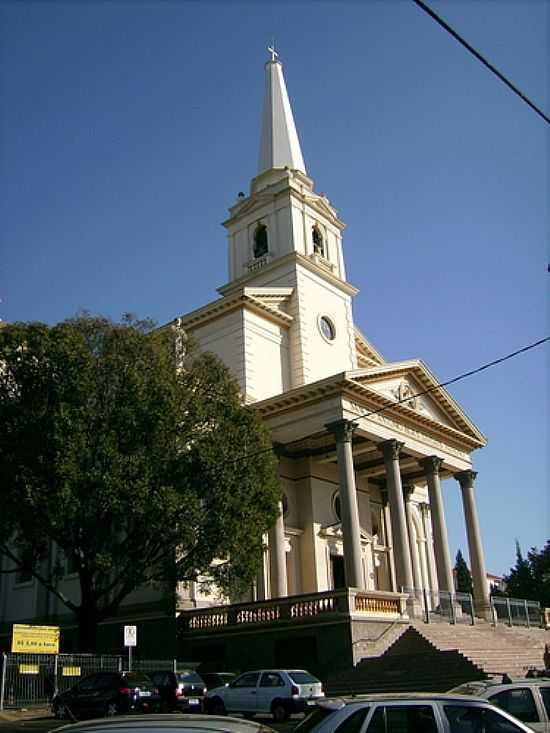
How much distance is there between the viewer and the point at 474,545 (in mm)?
34125

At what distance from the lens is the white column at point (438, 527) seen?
31.7m

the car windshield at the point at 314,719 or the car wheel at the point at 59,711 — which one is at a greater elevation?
the car windshield at the point at 314,719

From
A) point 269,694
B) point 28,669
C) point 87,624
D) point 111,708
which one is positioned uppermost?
point 87,624

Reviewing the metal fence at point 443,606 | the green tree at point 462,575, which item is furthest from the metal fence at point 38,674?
the green tree at point 462,575

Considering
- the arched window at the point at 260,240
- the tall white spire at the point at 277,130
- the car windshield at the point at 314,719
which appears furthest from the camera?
the tall white spire at the point at 277,130

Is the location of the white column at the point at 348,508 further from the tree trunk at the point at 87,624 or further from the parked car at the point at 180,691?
the tree trunk at the point at 87,624

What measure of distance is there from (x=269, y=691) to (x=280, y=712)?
1.75 ft

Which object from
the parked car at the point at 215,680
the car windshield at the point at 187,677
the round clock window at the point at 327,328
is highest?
the round clock window at the point at 327,328

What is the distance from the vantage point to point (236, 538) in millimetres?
24844

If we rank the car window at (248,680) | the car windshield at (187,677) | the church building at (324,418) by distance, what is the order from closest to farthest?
the car window at (248,680) < the car windshield at (187,677) < the church building at (324,418)

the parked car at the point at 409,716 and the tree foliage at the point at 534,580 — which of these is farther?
the tree foliage at the point at 534,580

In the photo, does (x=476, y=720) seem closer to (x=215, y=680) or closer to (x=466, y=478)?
(x=215, y=680)

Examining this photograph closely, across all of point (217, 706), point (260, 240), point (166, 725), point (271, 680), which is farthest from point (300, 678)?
point (260, 240)

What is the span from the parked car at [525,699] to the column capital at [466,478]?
2695 cm
